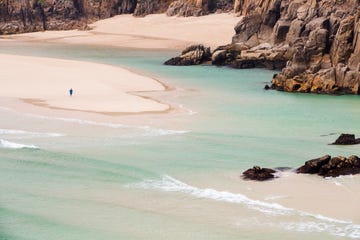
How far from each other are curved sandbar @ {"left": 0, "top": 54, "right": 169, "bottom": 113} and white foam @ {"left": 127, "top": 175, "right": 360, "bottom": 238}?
14182mm

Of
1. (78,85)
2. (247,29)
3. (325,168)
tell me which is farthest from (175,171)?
(247,29)

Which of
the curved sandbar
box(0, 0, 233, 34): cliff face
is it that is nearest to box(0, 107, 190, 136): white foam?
the curved sandbar

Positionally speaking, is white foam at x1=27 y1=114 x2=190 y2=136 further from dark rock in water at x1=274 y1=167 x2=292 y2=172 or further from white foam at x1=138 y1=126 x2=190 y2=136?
dark rock in water at x1=274 y1=167 x2=292 y2=172

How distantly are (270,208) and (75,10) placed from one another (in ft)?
308

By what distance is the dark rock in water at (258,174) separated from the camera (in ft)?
75.0

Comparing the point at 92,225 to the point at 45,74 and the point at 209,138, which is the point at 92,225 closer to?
the point at 209,138

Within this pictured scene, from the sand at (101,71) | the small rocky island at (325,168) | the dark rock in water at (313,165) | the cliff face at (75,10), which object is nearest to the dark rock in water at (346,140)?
the small rocky island at (325,168)

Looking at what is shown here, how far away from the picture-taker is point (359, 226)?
18578 mm

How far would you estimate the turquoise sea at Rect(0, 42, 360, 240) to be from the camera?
1866cm

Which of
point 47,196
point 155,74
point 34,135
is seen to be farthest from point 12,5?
point 47,196

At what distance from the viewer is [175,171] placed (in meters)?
24.0

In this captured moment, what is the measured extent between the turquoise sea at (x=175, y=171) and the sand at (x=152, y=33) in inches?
1789

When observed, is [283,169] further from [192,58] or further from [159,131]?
[192,58]

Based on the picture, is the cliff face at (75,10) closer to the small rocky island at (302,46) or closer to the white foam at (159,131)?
the small rocky island at (302,46)
